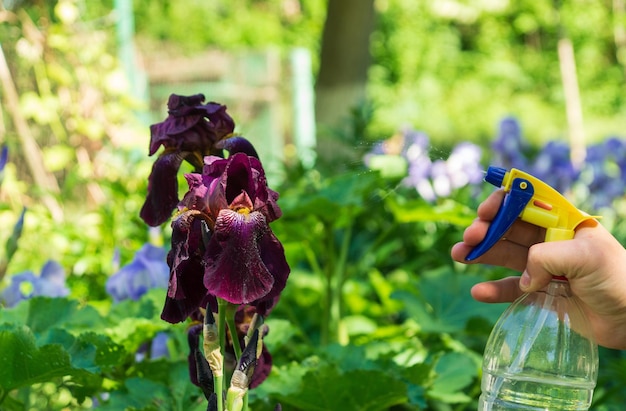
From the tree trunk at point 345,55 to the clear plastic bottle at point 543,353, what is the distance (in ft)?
13.8

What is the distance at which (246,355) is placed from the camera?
36.7 inches

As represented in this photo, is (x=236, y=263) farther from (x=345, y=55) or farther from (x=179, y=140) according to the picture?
(x=345, y=55)

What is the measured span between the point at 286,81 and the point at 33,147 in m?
5.53

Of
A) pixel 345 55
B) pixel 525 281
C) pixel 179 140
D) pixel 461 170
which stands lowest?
pixel 461 170

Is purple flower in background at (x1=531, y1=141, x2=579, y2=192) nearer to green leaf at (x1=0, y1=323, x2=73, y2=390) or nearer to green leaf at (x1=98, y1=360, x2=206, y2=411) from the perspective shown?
green leaf at (x1=98, y1=360, x2=206, y2=411)

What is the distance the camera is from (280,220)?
2125mm

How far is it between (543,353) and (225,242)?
1.57 feet

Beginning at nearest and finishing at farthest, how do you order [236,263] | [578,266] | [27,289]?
[236,263], [578,266], [27,289]

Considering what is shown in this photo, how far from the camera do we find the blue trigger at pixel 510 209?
1.07m

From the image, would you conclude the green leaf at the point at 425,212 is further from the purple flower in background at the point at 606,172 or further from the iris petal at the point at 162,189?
the purple flower in background at the point at 606,172

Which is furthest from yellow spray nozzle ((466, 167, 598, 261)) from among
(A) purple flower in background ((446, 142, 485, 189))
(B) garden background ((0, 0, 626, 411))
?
(A) purple flower in background ((446, 142, 485, 189))

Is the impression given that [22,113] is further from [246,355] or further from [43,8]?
[246,355]

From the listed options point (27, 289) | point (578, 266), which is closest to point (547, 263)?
point (578, 266)

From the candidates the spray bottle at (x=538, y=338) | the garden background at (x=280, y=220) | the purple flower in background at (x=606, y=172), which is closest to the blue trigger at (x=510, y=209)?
the spray bottle at (x=538, y=338)
